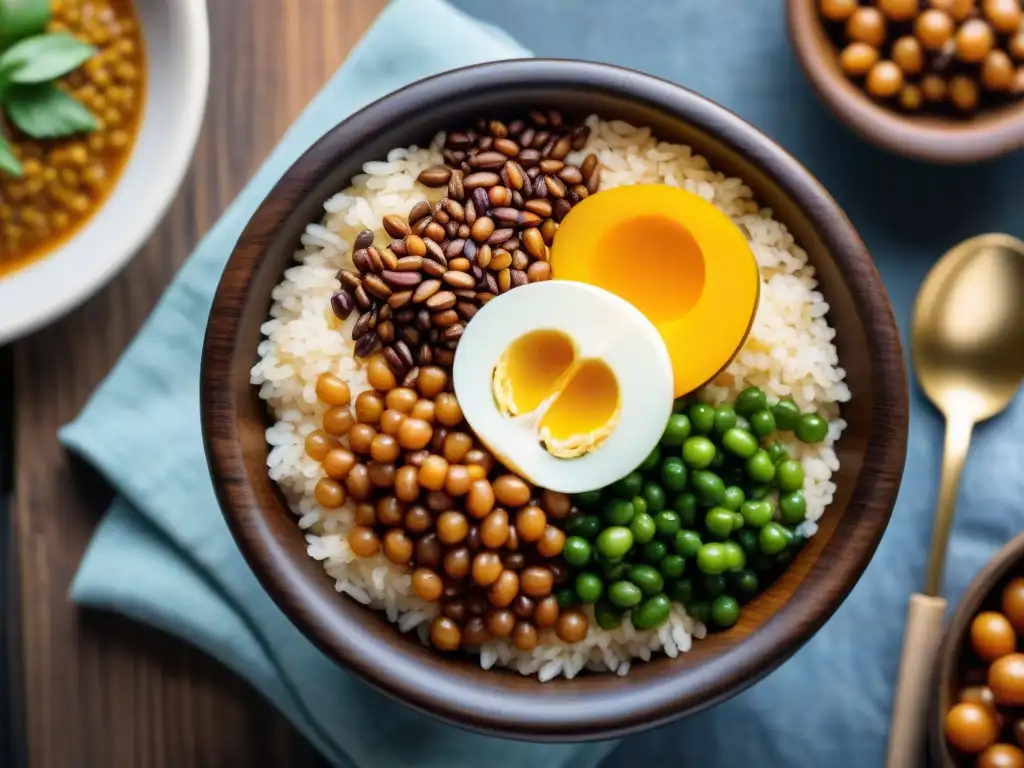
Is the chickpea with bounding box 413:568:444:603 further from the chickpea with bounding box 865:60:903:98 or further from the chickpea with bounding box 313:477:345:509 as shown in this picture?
the chickpea with bounding box 865:60:903:98

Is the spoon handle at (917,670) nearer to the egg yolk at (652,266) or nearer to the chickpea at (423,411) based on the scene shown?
the egg yolk at (652,266)

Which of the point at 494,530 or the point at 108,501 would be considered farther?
the point at 108,501

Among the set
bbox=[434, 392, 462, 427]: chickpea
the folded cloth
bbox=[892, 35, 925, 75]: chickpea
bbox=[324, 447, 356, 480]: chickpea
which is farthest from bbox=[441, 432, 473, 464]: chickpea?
bbox=[892, 35, 925, 75]: chickpea

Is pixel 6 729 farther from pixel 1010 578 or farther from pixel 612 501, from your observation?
pixel 1010 578

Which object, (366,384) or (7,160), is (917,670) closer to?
(366,384)

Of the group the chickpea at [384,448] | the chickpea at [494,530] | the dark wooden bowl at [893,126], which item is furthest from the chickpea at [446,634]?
the dark wooden bowl at [893,126]

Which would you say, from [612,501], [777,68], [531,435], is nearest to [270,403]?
[531,435]

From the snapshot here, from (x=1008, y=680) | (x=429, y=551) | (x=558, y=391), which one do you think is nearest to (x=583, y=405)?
(x=558, y=391)
